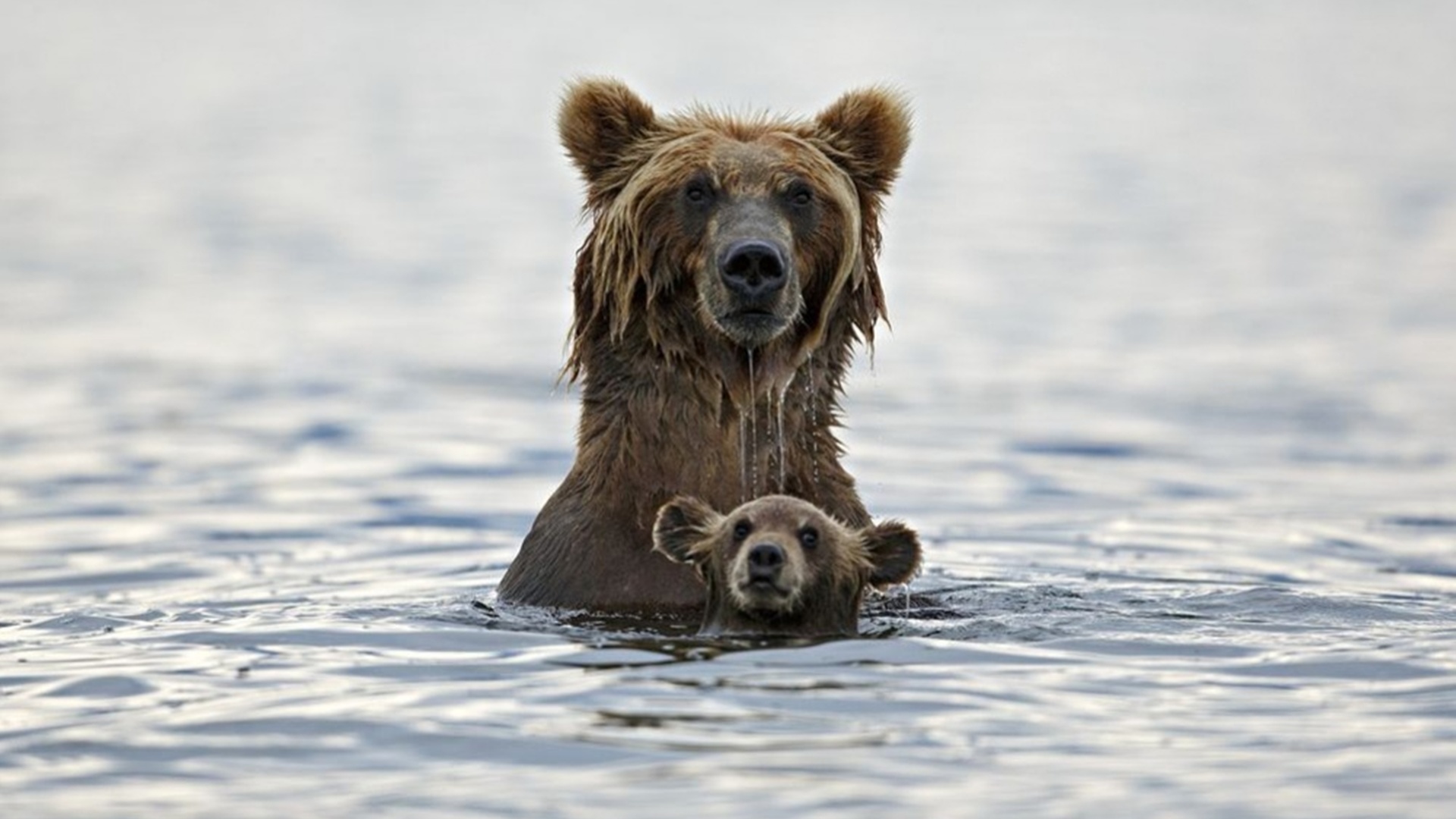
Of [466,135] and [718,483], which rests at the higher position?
[466,135]

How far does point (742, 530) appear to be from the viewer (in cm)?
1180

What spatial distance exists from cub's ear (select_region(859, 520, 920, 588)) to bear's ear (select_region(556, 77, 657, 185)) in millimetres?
2111

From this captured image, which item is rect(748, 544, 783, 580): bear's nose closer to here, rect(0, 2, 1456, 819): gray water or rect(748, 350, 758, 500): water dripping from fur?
rect(0, 2, 1456, 819): gray water

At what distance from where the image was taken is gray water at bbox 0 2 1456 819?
31.6ft

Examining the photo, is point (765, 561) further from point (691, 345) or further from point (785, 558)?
point (691, 345)

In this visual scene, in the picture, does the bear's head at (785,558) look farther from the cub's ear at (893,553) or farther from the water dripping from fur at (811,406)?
the water dripping from fur at (811,406)

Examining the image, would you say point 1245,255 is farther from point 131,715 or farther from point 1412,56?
point 1412,56

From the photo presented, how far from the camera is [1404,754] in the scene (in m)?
9.67

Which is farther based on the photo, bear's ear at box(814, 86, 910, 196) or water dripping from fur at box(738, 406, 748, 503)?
bear's ear at box(814, 86, 910, 196)

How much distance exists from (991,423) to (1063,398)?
1653 millimetres

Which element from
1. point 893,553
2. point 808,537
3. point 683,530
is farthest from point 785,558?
point 893,553

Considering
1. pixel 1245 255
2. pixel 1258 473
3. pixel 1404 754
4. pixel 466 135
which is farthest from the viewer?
pixel 466 135

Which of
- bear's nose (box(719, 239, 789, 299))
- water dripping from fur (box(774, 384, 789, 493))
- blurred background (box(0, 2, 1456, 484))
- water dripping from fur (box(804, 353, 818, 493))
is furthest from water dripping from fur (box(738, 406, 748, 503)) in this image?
blurred background (box(0, 2, 1456, 484))

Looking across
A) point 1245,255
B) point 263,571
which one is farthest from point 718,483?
point 1245,255
